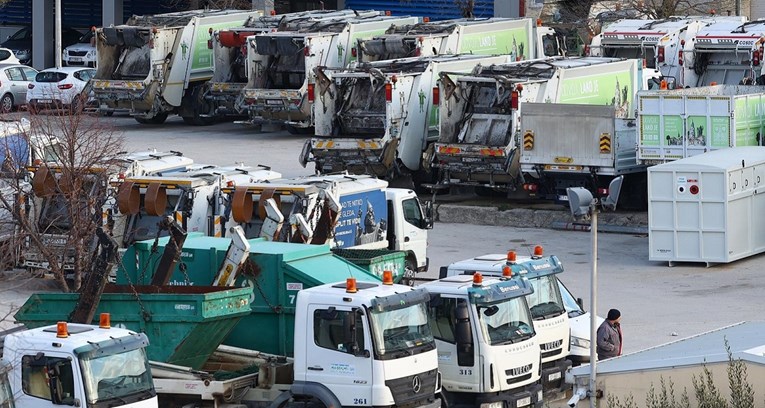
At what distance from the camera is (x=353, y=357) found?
13.8 meters

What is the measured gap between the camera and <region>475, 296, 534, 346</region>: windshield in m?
14.7

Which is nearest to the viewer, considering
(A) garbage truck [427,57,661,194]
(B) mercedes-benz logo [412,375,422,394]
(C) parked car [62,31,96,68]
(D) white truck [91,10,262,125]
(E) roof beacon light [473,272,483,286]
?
(B) mercedes-benz logo [412,375,422,394]

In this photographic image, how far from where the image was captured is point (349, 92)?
93.8 ft

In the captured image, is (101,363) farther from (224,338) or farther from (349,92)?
(349,92)

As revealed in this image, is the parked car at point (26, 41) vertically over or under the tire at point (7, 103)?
over

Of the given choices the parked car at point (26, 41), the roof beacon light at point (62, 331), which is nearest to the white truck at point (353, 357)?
the roof beacon light at point (62, 331)

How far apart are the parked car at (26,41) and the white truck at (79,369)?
1641 inches

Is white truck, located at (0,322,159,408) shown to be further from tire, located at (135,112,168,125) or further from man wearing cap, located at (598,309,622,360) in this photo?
tire, located at (135,112,168,125)

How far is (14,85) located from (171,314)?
28.2 meters

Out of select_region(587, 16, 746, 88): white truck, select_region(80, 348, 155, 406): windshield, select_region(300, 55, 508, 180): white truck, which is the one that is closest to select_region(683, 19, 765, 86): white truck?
select_region(587, 16, 746, 88): white truck

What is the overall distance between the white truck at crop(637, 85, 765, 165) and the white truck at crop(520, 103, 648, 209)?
1.56ft

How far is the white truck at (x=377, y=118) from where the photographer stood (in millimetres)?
27531

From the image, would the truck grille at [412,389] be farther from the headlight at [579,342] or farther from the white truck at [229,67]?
the white truck at [229,67]

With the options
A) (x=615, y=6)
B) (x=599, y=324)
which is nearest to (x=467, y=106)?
(x=599, y=324)
